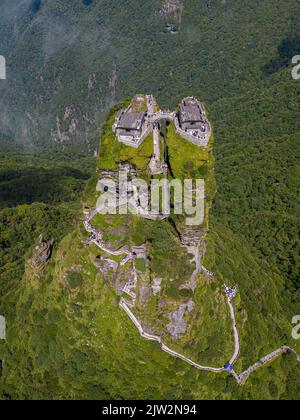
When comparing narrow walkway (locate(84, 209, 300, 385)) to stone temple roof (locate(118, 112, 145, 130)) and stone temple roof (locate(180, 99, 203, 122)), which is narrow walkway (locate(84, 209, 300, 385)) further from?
stone temple roof (locate(180, 99, 203, 122))

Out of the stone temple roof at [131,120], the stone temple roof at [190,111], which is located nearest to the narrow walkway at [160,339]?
the stone temple roof at [131,120]

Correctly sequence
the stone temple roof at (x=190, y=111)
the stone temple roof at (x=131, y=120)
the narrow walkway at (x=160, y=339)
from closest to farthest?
the stone temple roof at (x=131, y=120), the stone temple roof at (x=190, y=111), the narrow walkway at (x=160, y=339)

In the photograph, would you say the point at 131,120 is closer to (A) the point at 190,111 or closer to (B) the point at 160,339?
(A) the point at 190,111

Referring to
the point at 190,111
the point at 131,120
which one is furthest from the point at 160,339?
the point at 190,111

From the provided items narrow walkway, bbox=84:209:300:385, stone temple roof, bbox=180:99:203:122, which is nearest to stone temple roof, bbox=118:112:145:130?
stone temple roof, bbox=180:99:203:122

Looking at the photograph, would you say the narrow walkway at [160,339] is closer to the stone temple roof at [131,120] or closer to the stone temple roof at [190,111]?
the stone temple roof at [131,120]

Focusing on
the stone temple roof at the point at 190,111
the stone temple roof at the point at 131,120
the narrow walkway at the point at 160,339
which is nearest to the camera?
the stone temple roof at the point at 131,120
